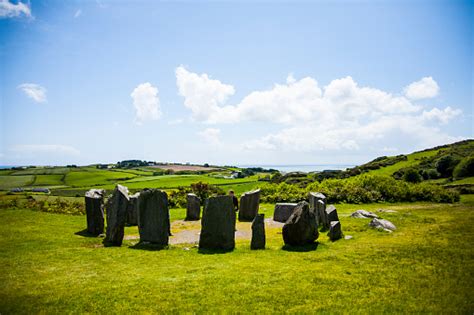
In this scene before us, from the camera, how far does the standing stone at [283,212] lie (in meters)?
23.9

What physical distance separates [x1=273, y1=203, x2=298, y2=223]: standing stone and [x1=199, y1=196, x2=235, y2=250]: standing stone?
986cm

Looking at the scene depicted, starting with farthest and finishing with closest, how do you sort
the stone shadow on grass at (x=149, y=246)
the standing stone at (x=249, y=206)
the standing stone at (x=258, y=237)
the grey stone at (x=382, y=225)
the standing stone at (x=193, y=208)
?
the standing stone at (x=193, y=208), the standing stone at (x=249, y=206), the grey stone at (x=382, y=225), the stone shadow on grass at (x=149, y=246), the standing stone at (x=258, y=237)

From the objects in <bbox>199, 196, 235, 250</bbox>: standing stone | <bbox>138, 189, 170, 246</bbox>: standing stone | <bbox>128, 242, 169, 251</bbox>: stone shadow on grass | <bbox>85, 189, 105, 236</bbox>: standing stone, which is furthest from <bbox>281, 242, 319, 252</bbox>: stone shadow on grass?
<bbox>85, 189, 105, 236</bbox>: standing stone

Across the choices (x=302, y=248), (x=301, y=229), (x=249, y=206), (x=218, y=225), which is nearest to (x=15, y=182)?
(x=249, y=206)

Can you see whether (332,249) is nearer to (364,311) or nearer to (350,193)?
(364,311)

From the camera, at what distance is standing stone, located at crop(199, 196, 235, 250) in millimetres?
14789

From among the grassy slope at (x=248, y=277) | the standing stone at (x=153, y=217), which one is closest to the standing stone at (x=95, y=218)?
the grassy slope at (x=248, y=277)

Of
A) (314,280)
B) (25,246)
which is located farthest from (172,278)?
(25,246)

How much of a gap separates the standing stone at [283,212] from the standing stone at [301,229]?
885 cm

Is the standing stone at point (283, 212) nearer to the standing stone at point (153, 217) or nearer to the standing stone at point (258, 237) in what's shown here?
the standing stone at point (258, 237)

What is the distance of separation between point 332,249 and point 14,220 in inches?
774

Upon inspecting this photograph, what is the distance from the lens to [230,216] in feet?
49.7

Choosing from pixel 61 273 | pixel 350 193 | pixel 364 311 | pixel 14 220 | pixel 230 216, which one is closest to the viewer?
pixel 364 311

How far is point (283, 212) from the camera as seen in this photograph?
24.2m
